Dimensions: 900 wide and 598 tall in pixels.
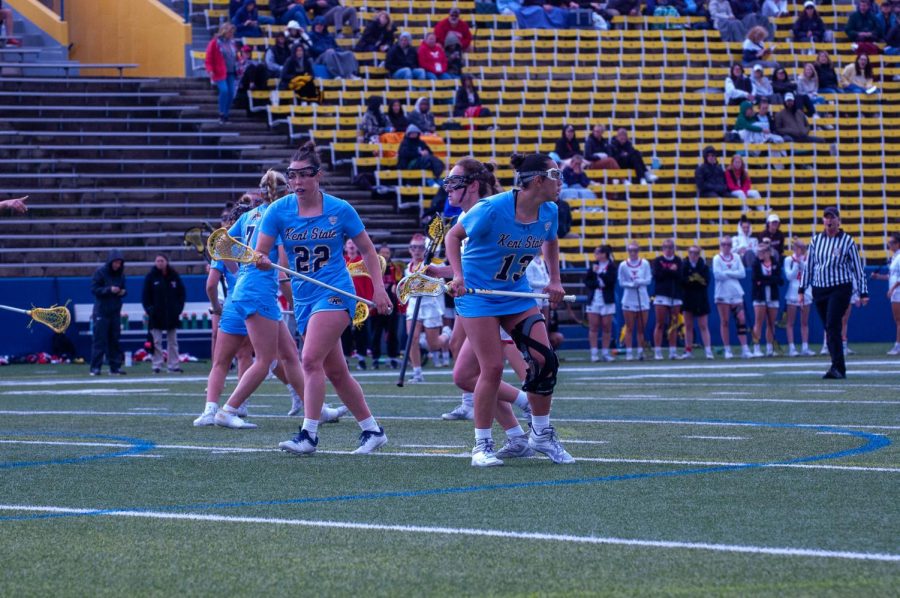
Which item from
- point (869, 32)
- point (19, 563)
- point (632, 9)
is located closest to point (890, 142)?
point (869, 32)

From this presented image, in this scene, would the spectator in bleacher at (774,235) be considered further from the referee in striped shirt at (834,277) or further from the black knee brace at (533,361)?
the black knee brace at (533,361)

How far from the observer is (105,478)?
834 centimetres

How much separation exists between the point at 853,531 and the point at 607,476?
2140 millimetres

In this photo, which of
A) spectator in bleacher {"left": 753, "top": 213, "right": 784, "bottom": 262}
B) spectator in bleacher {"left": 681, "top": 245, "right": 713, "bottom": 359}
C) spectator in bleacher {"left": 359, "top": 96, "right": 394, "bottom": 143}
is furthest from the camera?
spectator in bleacher {"left": 359, "top": 96, "right": 394, "bottom": 143}

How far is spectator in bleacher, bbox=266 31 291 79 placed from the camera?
28938 mm

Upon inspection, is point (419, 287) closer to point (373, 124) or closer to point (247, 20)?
point (373, 124)

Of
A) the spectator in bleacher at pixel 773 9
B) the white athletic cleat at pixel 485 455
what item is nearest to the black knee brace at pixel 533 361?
the white athletic cleat at pixel 485 455

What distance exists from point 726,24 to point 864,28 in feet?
10.6

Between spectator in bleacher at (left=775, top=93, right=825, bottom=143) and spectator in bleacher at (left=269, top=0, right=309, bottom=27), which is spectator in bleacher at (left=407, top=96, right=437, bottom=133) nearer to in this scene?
spectator in bleacher at (left=269, top=0, right=309, bottom=27)

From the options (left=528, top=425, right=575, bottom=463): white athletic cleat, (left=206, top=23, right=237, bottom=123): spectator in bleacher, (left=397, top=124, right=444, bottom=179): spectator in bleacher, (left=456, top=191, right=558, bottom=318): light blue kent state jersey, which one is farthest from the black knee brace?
(left=206, top=23, right=237, bottom=123): spectator in bleacher

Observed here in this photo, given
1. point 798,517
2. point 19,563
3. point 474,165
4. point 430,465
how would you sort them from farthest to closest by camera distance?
point 474,165 → point 430,465 → point 798,517 → point 19,563

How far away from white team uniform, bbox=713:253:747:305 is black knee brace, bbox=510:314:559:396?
52.8 feet

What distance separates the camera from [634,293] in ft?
80.0

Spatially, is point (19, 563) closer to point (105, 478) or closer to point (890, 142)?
point (105, 478)
